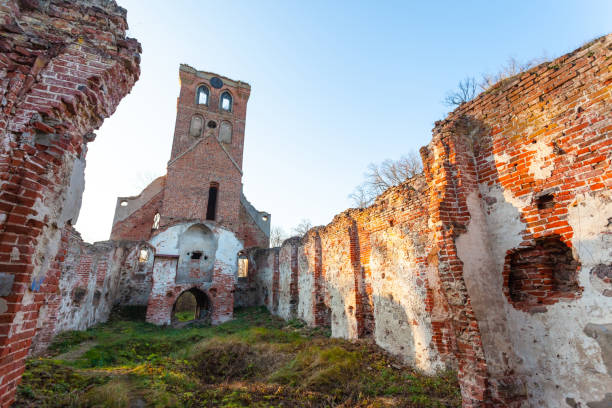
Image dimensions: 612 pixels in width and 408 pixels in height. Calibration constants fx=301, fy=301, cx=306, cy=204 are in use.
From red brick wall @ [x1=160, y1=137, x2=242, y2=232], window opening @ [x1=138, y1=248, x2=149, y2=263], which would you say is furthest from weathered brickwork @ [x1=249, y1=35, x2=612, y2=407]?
window opening @ [x1=138, y1=248, x2=149, y2=263]

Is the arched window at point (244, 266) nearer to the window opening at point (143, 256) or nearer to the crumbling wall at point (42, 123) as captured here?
the window opening at point (143, 256)

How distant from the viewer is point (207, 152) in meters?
19.7

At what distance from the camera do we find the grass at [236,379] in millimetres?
4203

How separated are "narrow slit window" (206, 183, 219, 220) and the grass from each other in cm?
1171

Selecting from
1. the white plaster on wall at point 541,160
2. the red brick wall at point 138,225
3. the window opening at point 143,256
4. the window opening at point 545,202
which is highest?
the red brick wall at point 138,225

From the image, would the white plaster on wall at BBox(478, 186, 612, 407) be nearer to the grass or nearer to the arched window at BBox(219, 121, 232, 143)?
the grass

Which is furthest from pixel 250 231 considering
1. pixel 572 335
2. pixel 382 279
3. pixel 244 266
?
pixel 572 335

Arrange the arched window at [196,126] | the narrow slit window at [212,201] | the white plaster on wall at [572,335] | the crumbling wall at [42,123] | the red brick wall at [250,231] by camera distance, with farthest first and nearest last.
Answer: the red brick wall at [250,231], the arched window at [196,126], the narrow slit window at [212,201], the white plaster on wall at [572,335], the crumbling wall at [42,123]

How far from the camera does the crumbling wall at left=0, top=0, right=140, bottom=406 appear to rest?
2656 mm

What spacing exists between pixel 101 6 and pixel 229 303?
1339 centimetres

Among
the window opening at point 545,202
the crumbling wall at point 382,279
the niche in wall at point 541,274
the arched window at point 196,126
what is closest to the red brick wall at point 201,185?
the arched window at point 196,126

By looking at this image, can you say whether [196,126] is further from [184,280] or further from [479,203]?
[479,203]

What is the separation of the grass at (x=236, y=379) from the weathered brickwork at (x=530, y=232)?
1565mm

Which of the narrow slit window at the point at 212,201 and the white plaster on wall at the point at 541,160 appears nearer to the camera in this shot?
the white plaster on wall at the point at 541,160
